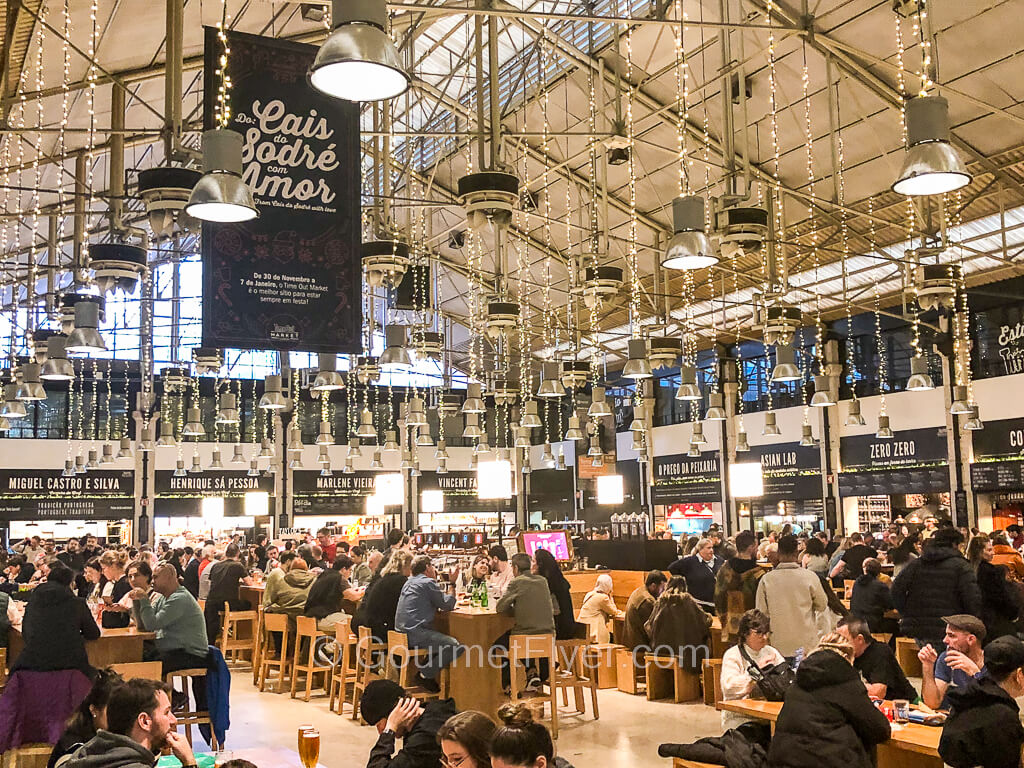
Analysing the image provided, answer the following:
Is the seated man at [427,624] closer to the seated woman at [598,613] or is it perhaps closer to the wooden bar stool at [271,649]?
the wooden bar stool at [271,649]

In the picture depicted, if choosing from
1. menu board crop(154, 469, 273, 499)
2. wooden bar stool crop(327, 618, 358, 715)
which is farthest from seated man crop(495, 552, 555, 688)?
menu board crop(154, 469, 273, 499)

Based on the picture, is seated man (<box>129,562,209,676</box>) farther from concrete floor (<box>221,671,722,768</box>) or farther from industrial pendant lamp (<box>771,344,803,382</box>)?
industrial pendant lamp (<box>771,344,803,382</box>)

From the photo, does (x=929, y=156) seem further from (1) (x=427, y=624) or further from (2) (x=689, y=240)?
(1) (x=427, y=624)

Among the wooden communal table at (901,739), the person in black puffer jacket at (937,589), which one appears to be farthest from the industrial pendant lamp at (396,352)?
the wooden communal table at (901,739)

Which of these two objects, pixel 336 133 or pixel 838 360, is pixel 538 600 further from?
pixel 838 360

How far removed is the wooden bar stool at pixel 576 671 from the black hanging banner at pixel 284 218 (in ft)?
12.6

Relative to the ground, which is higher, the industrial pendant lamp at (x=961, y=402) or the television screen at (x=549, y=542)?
the industrial pendant lamp at (x=961, y=402)

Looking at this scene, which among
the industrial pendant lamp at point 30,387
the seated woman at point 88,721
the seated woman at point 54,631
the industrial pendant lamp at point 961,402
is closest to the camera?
the seated woman at point 88,721

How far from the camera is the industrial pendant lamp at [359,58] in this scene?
385 centimetres

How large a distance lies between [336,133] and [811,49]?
875cm

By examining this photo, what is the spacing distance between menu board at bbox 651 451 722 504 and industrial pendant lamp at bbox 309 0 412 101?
70.5 ft

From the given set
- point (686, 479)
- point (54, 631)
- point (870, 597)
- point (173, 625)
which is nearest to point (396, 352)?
point (173, 625)

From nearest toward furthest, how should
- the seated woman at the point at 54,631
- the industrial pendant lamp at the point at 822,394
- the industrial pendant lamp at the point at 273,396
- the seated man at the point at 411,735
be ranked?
the seated man at the point at 411,735, the seated woman at the point at 54,631, the industrial pendant lamp at the point at 273,396, the industrial pendant lamp at the point at 822,394

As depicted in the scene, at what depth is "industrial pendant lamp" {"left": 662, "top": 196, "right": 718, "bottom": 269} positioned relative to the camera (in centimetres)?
620
